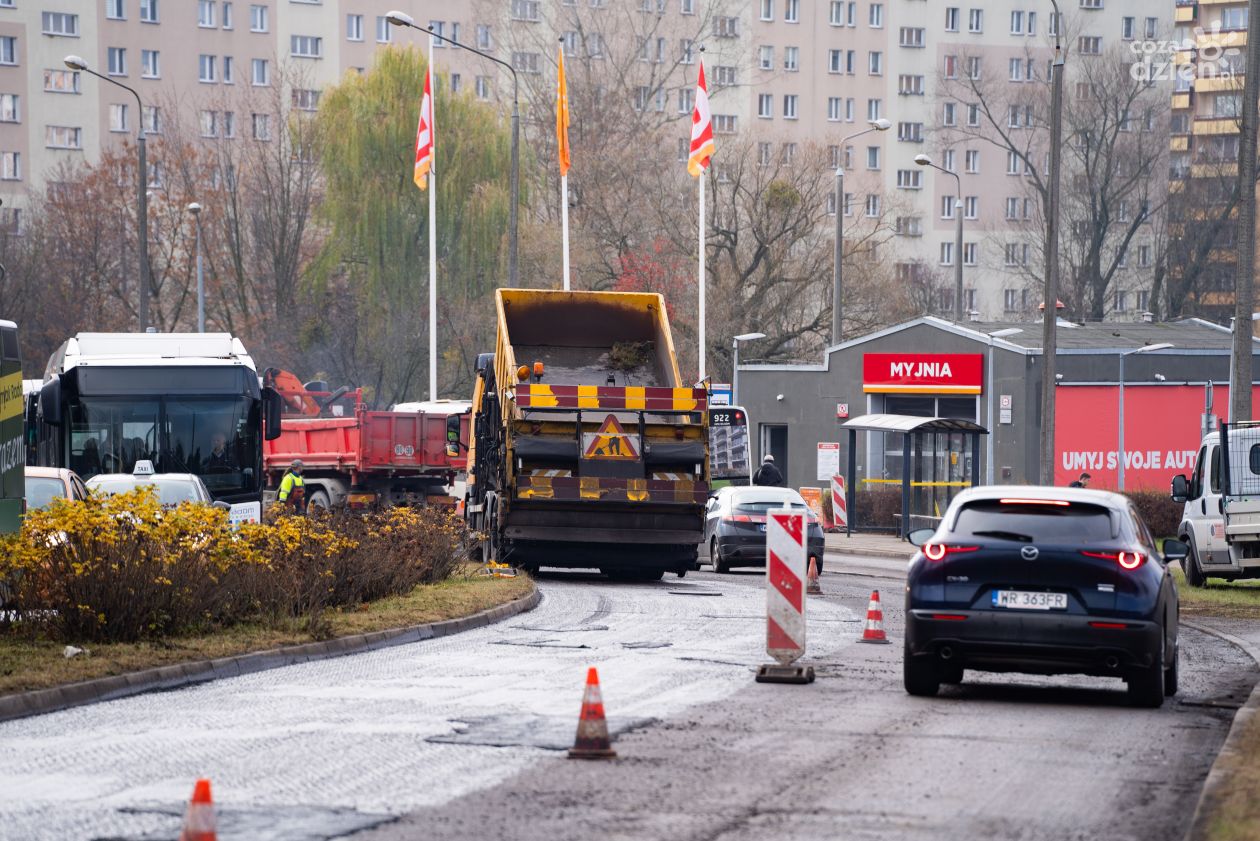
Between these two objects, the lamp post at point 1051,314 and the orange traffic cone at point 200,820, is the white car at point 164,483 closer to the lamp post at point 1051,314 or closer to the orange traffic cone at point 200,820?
the lamp post at point 1051,314

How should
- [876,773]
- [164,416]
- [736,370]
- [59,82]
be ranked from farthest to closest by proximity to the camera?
[59,82] < [736,370] < [164,416] < [876,773]

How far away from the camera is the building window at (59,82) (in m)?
91.2

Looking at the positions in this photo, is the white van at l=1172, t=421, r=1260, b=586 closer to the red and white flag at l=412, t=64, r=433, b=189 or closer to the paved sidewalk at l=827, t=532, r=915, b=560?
the paved sidewalk at l=827, t=532, r=915, b=560

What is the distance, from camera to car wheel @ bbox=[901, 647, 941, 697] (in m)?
13.0

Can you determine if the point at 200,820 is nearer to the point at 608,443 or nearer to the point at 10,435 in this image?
the point at 10,435

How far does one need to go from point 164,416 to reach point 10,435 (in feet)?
36.9

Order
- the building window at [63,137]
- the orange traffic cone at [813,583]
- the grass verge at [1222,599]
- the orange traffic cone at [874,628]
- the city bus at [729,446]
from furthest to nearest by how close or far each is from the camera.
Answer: the building window at [63,137], the city bus at [729,446], the orange traffic cone at [813,583], the grass verge at [1222,599], the orange traffic cone at [874,628]

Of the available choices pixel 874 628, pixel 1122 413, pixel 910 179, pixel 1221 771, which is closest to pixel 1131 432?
pixel 1122 413

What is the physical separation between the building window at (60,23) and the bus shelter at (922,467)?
55545 millimetres

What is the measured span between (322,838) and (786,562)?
6724mm

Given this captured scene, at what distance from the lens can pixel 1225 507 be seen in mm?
26984

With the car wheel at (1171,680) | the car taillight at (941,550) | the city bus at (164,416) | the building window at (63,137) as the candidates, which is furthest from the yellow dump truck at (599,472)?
the building window at (63,137)

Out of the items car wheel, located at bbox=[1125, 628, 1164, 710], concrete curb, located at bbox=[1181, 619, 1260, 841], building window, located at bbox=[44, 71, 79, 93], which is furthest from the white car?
building window, located at bbox=[44, 71, 79, 93]

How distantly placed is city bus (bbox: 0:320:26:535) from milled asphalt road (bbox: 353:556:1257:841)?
5169 mm
